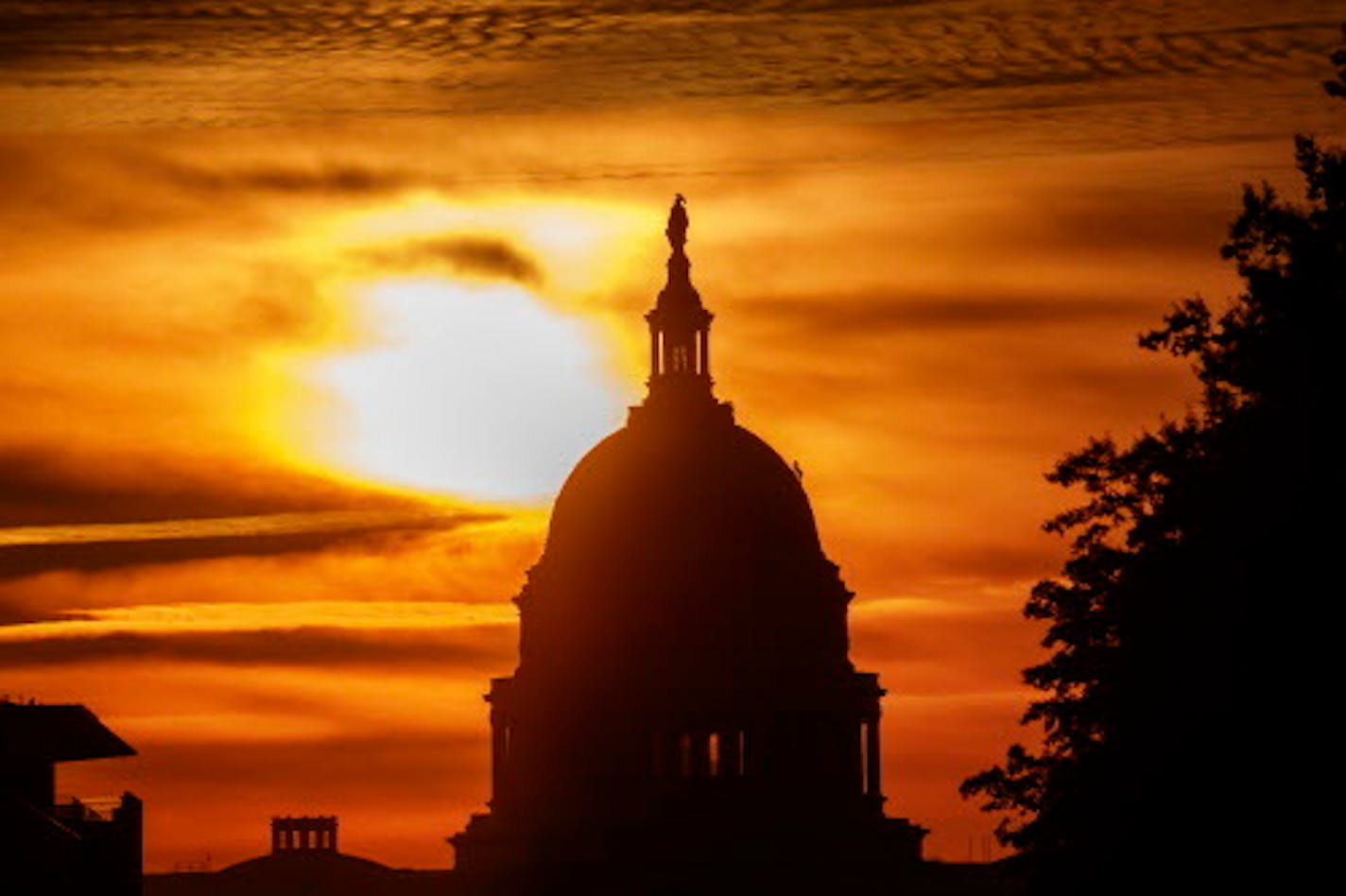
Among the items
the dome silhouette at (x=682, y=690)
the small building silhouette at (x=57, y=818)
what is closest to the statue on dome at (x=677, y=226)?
the dome silhouette at (x=682, y=690)

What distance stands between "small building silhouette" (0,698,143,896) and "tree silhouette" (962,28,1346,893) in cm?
1920

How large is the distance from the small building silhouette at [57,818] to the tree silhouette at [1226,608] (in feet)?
63.0

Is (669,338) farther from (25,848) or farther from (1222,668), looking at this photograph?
(1222,668)

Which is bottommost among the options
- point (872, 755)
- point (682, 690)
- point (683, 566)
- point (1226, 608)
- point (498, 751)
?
point (1226, 608)

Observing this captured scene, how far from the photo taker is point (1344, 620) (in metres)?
72.3

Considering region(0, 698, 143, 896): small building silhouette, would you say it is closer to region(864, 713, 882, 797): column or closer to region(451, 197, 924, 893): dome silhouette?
region(451, 197, 924, 893): dome silhouette

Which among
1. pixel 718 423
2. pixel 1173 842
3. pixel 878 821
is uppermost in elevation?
pixel 718 423

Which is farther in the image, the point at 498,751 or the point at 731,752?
the point at 498,751

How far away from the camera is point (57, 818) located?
319 feet

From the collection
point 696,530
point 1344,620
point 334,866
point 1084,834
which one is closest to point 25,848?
point 1084,834

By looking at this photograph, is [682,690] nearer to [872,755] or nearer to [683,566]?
[683,566]

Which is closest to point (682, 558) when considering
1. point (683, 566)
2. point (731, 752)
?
point (683, 566)

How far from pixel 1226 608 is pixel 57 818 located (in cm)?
2923

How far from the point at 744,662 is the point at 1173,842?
353 ft
